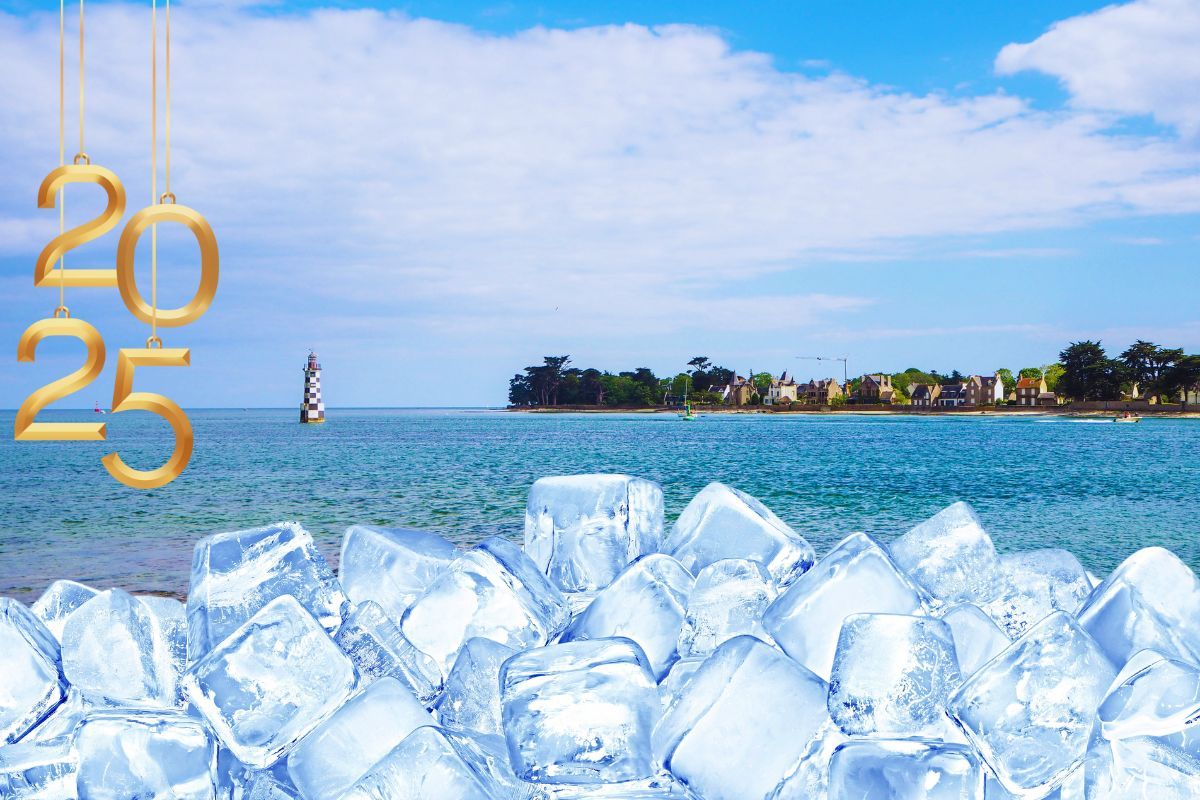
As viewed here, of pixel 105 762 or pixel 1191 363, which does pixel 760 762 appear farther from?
pixel 1191 363

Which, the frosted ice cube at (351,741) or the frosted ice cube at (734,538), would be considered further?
the frosted ice cube at (734,538)

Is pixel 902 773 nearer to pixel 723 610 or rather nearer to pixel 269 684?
pixel 723 610

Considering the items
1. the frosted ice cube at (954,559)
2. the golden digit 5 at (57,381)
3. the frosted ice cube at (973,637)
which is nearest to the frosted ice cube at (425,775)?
the frosted ice cube at (973,637)

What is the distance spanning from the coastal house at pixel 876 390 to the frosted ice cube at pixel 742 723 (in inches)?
4026

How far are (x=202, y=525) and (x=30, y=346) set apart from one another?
41.3 ft

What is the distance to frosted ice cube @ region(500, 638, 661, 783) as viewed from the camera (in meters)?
2.21

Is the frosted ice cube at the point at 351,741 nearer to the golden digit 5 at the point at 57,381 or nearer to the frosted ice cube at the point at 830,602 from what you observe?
the frosted ice cube at the point at 830,602

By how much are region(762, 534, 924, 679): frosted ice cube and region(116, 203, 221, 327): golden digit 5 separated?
2.19 meters

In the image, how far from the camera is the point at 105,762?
2350 mm

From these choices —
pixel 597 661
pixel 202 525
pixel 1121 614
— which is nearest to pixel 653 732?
pixel 597 661

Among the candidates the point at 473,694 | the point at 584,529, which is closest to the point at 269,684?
the point at 473,694

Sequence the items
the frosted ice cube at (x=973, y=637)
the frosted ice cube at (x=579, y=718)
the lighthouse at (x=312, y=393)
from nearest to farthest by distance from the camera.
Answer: the frosted ice cube at (x=579, y=718)
the frosted ice cube at (x=973, y=637)
the lighthouse at (x=312, y=393)

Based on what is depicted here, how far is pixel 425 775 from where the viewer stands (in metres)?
2.13

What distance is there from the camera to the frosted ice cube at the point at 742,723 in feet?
7.50
